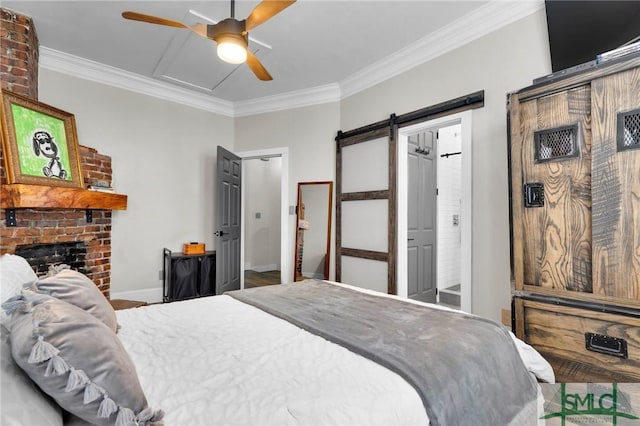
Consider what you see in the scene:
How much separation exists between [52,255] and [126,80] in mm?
2276

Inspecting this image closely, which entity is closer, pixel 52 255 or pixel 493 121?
pixel 493 121

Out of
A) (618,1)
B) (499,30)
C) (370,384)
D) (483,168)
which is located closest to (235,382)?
(370,384)

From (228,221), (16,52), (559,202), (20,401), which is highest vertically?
(16,52)

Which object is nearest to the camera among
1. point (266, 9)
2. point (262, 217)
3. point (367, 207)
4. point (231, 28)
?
point (266, 9)

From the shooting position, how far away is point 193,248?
4371 mm

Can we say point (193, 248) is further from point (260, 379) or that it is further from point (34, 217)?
point (260, 379)

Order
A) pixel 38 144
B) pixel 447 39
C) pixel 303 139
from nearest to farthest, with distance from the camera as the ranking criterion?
pixel 38 144 < pixel 447 39 < pixel 303 139

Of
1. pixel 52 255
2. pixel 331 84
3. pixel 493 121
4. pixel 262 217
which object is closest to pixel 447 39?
pixel 493 121

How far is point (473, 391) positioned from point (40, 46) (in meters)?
4.74

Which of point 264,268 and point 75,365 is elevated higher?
point 75,365

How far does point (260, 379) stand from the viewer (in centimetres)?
99

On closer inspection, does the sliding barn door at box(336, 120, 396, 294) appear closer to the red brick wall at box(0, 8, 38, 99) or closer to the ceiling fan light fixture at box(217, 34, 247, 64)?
the ceiling fan light fixture at box(217, 34, 247, 64)

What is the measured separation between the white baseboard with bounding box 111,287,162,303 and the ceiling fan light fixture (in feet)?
10.7

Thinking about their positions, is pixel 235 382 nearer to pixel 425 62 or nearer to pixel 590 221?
pixel 590 221
